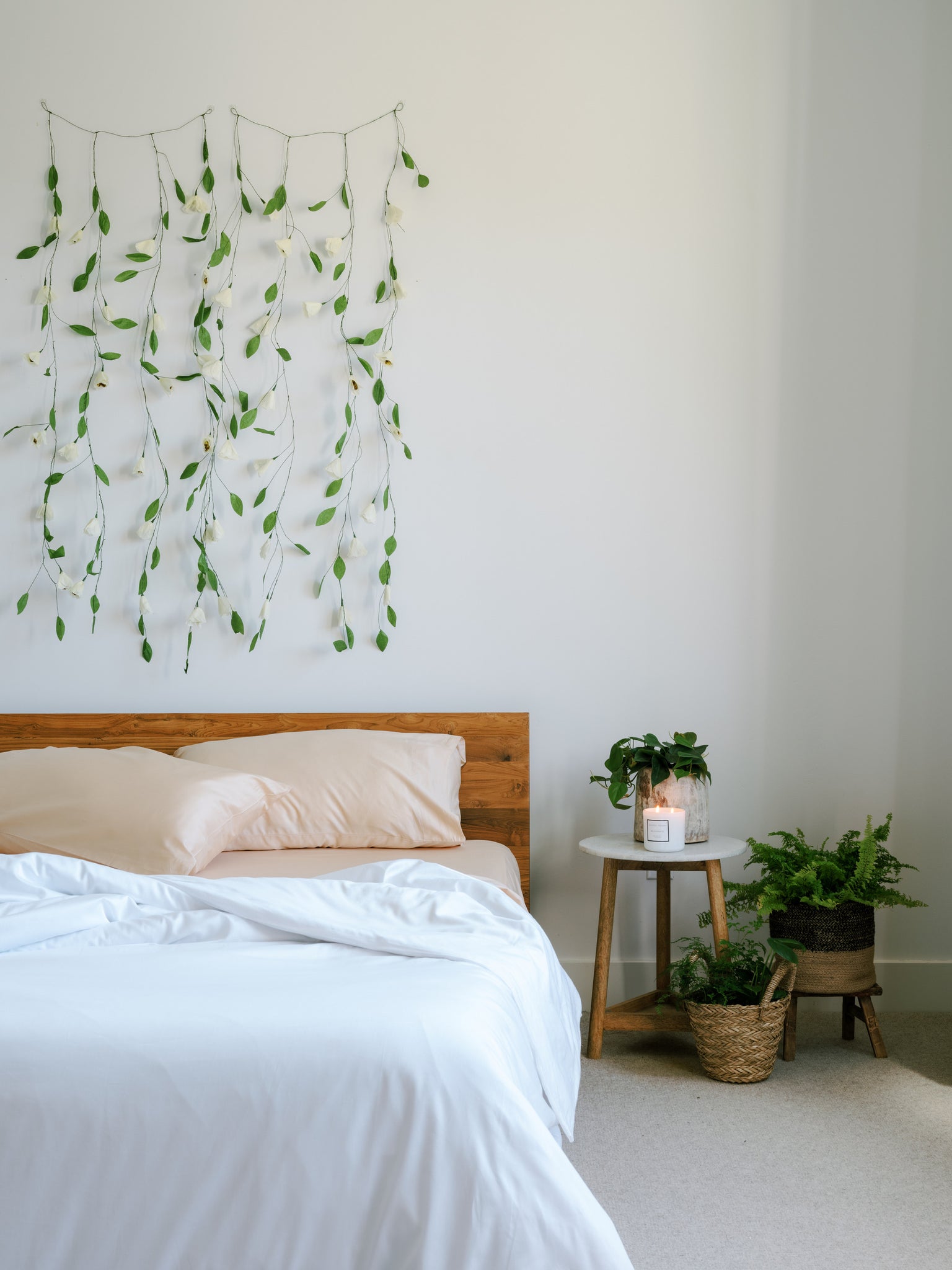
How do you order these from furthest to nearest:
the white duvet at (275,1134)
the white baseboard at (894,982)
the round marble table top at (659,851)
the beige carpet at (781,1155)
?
the white baseboard at (894,982), the round marble table top at (659,851), the beige carpet at (781,1155), the white duvet at (275,1134)

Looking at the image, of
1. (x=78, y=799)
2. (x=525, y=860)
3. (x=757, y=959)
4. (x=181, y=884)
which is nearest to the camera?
(x=181, y=884)

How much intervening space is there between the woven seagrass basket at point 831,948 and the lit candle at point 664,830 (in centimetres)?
33

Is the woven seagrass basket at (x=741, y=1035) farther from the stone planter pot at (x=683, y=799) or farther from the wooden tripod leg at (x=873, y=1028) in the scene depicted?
the stone planter pot at (x=683, y=799)

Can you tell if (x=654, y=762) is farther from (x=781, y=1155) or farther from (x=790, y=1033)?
(x=781, y=1155)

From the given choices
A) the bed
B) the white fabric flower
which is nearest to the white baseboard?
the bed

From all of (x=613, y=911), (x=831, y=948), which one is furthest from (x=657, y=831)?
(x=831, y=948)

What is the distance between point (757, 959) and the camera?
7.67 ft

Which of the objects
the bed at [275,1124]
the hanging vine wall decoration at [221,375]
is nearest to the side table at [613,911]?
the hanging vine wall decoration at [221,375]

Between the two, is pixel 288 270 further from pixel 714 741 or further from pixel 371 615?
pixel 714 741

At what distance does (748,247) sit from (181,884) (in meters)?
2.17

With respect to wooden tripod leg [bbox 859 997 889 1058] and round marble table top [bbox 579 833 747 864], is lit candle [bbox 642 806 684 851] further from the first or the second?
wooden tripod leg [bbox 859 997 889 1058]

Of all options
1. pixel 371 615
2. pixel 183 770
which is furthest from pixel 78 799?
pixel 371 615

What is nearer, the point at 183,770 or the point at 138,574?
the point at 183,770

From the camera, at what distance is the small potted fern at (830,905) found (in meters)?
2.37
